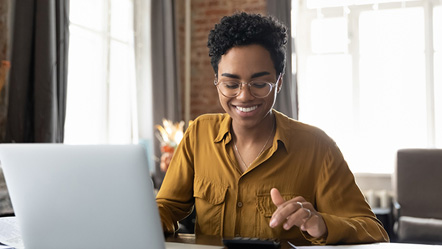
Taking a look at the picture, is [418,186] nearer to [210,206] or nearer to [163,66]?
[163,66]

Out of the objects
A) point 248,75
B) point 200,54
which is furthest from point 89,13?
A: point 248,75

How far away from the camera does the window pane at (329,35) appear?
15.5 ft

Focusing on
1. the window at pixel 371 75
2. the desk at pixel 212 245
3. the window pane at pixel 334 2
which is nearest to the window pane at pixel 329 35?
the window at pixel 371 75

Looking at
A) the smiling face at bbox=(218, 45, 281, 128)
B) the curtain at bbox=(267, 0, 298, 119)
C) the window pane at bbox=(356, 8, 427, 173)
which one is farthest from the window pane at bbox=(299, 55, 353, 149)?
the smiling face at bbox=(218, 45, 281, 128)

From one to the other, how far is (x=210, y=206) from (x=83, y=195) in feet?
2.12

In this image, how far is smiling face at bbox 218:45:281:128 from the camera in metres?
1.53

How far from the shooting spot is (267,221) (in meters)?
1.51

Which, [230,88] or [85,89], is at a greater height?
[85,89]

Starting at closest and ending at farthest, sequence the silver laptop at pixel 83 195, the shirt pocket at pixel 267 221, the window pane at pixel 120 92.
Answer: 1. the silver laptop at pixel 83 195
2. the shirt pocket at pixel 267 221
3. the window pane at pixel 120 92

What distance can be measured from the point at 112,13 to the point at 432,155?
113 inches

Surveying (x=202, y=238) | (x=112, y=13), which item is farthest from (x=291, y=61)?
(x=202, y=238)

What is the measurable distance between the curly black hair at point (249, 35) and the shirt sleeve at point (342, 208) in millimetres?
361

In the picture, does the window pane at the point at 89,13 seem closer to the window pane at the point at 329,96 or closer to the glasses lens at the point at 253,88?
the window pane at the point at 329,96

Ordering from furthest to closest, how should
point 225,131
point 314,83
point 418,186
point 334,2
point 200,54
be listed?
1. point 200,54
2. point 314,83
3. point 334,2
4. point 418,186
5. point 225,131
